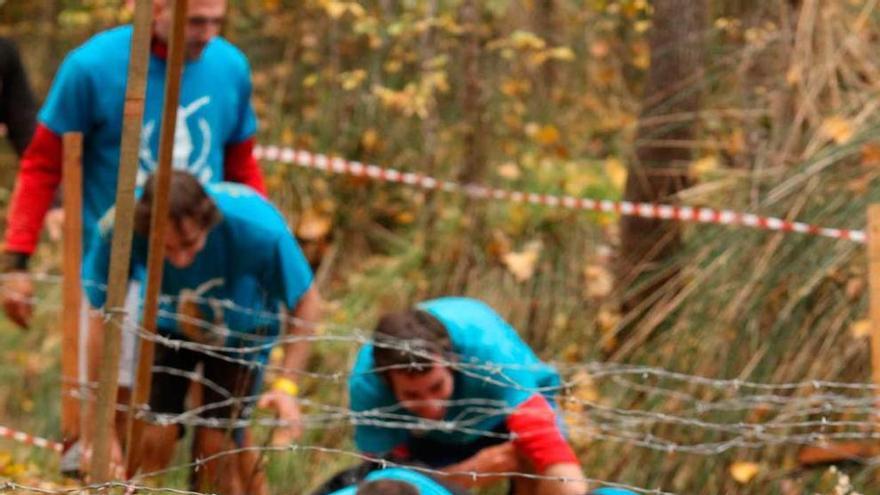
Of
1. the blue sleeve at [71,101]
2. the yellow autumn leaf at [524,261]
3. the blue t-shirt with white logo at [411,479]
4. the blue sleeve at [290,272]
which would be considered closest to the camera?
the blue t-shirt with white logo at [411,479]

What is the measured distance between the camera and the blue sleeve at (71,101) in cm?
530

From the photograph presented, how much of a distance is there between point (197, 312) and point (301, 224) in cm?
442

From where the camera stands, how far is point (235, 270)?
17.0 feet

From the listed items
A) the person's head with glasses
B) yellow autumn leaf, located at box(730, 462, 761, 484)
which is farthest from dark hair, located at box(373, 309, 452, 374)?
yellow autumn leaf, located at box(730, 462, 761, 484)

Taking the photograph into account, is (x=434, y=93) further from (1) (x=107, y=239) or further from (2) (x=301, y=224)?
(1) (x=107, y=239)

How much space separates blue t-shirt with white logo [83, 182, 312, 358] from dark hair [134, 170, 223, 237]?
0.71 ft

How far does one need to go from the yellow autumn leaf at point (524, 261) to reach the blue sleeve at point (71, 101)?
10.2 ft

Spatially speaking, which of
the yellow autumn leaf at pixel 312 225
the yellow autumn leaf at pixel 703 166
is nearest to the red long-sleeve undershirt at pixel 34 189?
the yellow autumn leaf at pixel 703 166

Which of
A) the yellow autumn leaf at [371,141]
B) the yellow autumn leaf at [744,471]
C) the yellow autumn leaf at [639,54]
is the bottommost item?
the yellow autumn leaf at [744,471]

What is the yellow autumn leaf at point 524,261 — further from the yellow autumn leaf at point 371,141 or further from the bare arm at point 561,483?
the bare arm at point 561,483

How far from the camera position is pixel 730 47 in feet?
24.8

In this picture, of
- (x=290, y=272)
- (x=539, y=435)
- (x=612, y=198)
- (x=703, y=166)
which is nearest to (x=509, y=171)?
(x=612, y=198)

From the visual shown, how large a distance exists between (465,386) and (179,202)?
0.99 meters

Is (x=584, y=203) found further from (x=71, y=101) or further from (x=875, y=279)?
(x=875, y=279)
